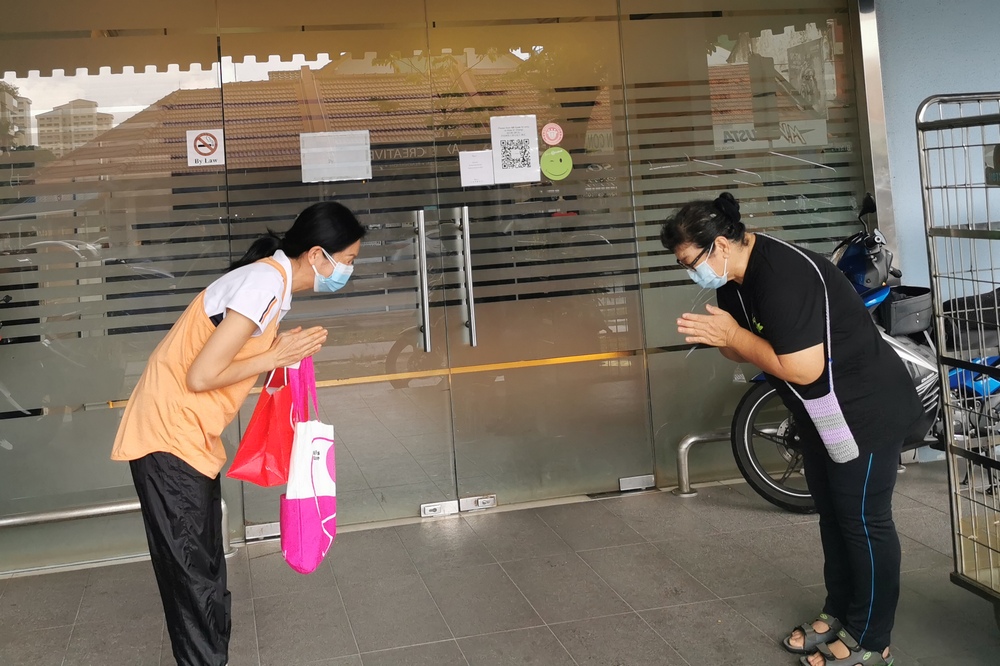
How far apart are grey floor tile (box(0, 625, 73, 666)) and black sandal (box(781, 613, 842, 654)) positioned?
2.57m

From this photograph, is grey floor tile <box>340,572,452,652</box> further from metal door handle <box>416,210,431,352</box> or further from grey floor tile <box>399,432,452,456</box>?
metal door handle <box>416,210,431,352</box>

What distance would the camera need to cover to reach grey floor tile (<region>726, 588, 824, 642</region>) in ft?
11.3

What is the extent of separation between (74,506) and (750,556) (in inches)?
122

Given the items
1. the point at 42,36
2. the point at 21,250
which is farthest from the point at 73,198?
the point at 42,36

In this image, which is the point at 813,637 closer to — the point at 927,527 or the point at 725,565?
the point at 725,565

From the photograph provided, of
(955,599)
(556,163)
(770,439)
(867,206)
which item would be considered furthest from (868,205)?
(955,599)

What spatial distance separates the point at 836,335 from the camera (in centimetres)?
295

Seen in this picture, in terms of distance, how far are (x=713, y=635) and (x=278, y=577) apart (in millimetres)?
1925

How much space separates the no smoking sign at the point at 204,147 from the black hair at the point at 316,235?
5.77 feet

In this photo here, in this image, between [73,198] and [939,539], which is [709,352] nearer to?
[939,539]

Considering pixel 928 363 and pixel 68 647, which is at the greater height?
pixel 928 363

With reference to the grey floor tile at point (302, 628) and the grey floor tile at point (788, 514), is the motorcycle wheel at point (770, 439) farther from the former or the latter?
the grey floor tile at point (302, 628)

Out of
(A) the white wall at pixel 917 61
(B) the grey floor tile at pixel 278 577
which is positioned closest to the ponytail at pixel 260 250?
(B) the grey floor tile at pixel 278 577

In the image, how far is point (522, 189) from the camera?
5.00 metres
